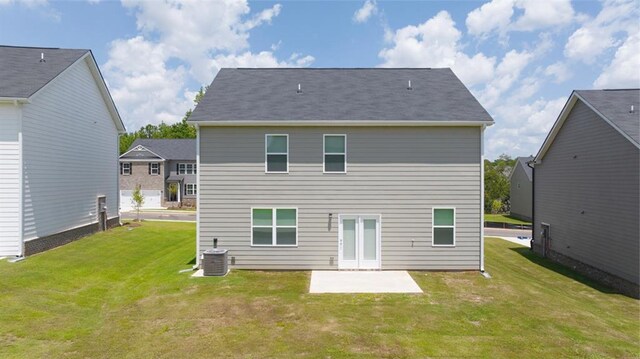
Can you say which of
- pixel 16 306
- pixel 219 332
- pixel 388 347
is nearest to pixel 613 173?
pixel 388 347

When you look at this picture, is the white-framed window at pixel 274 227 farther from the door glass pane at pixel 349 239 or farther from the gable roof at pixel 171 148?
the gable roof at pixel 171 148

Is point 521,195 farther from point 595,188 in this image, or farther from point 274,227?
point 274,227

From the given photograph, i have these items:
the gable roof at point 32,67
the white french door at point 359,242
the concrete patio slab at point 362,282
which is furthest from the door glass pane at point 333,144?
the gable roof at point 32,67

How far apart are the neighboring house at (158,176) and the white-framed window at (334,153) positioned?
3247 centimetres

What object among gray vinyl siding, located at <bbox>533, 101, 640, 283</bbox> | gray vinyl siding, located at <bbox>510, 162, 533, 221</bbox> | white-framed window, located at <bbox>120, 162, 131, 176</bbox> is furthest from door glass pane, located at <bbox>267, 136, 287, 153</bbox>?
white-framed window, located at <bbox>120, 162, 131, 176</bbox>

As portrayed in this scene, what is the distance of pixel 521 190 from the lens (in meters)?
37.1

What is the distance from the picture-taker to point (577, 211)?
15.7 meters

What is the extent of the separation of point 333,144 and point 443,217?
4788mm

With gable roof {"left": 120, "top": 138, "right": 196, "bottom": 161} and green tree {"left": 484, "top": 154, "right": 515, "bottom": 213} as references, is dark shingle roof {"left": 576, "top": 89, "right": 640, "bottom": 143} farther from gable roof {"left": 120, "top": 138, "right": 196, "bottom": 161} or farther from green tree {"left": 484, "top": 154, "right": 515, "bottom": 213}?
gable roof {"left": 120, "top": 138, "right": 196, "bottom": 161}

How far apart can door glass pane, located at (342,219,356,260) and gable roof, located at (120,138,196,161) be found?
111ft

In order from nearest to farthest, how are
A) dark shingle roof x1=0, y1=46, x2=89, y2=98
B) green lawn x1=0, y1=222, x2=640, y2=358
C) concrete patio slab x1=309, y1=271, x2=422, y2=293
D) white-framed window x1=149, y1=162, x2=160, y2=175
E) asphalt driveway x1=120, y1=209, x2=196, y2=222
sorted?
green lawn x1=0, y1=222, x2=640, y2=358
concrete patio slab x1=309, y1=271, x2=422, y2=293
dark shingle roof x1=0, y1=46, x2=89, y2=98
asphalt driveway x1=120, y1=209, x2=196, y2=222
white-framed window x1=149, y1=162, x2=160, y2=175

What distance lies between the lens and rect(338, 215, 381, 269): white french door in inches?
505

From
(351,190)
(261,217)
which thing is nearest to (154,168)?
(261,217)

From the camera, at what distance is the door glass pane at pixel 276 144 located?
1288cm
